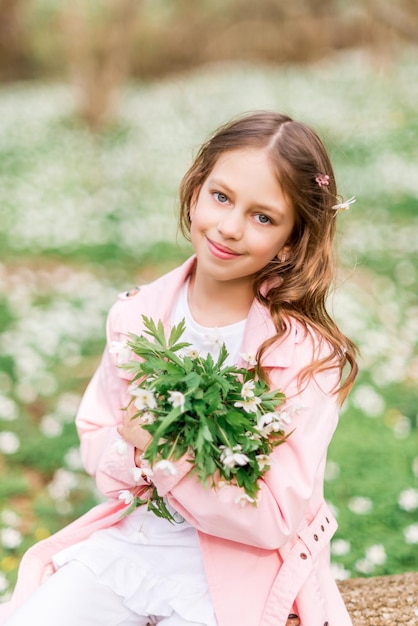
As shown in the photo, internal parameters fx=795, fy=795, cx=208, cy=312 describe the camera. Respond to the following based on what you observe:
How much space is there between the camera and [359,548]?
386 centimetres

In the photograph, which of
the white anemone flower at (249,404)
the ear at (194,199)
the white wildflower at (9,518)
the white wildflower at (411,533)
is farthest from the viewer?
the white wildflower at (9,518)

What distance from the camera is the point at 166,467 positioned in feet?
6.74

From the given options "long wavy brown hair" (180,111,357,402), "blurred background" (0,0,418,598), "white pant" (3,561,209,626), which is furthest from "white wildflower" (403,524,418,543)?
"white pant" (3,561,209,626)

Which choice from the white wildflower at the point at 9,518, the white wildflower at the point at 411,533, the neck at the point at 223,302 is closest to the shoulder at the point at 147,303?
the neck at the point at 223,302

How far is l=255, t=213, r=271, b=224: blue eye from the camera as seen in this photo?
236cm

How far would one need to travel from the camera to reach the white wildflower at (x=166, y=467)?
1.99 metres

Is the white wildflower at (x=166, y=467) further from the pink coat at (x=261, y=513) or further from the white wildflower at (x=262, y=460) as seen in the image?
the white wildflower at (x=262, y=460)

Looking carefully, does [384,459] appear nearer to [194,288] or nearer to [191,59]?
[194,288]

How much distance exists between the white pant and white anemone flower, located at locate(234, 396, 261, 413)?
69 centimetres

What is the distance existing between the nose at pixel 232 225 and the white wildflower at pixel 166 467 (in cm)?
69

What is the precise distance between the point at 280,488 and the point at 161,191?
25.3ft

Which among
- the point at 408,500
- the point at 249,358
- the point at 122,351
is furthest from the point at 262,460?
the point at 408,500

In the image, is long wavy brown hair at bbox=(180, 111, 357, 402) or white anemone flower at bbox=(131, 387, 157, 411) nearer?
white anemone flower at bbox=(131, 387, 157, 411)

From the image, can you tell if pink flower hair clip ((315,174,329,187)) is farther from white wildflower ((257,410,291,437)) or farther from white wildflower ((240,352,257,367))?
white wildflower ((257,410,291,437))
